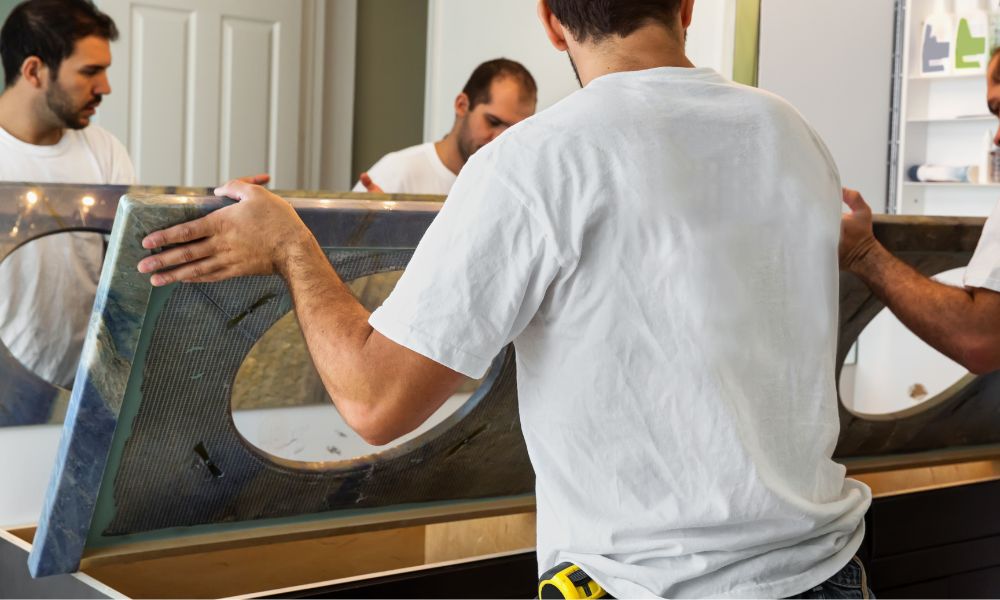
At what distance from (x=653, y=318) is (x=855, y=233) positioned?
0.64 m

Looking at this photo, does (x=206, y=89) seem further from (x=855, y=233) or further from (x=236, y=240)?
(x=236, y=240)

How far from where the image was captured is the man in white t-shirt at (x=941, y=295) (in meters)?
1.43

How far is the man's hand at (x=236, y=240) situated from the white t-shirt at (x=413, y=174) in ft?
7.86

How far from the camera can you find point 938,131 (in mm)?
4312

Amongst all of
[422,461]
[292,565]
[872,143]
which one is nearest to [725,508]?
[422,461]

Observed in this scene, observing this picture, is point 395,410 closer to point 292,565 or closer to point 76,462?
point 76,462

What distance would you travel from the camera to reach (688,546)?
923 millimetres

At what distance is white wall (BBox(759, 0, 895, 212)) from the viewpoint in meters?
3.72

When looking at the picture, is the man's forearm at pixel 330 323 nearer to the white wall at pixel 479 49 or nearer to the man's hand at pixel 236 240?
the man's hand at pixel 236 240

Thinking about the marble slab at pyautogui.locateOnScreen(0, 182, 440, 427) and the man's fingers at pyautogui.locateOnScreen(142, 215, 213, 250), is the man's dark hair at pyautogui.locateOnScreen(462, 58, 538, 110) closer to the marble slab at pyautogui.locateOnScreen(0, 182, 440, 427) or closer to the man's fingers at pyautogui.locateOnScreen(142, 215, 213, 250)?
the marble slab at pyautogui.locateOnScreen(0, 182, 440, 427)

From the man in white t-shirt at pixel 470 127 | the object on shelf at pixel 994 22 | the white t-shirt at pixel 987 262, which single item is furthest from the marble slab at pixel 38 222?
the object on shelf at pixel 994 22

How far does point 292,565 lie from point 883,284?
37.5 inches

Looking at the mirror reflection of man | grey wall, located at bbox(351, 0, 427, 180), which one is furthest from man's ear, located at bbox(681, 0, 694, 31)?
grey wall, located at bbox(351, 0, 427, 180)

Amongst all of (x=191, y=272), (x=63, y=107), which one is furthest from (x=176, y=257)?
(x=63, y=107)
